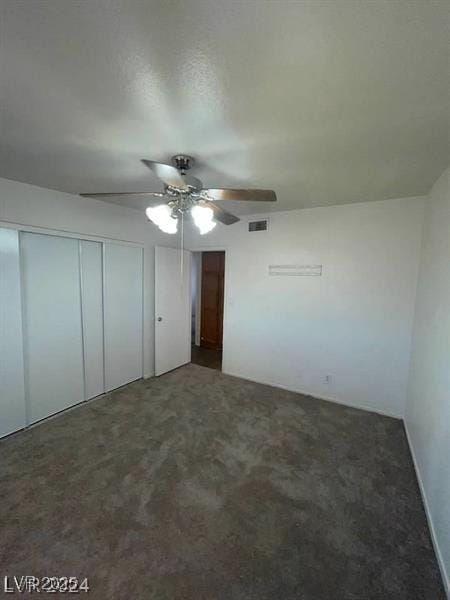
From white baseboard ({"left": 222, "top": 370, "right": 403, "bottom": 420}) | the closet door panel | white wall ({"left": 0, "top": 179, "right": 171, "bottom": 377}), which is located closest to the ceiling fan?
white wall ({"left": 0, "top": 179, "right": 171, "bottom": 377})

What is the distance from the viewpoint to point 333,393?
3109mm

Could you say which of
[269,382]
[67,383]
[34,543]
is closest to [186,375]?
[269,382]

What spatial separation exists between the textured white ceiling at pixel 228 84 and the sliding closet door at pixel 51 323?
0.86 metres

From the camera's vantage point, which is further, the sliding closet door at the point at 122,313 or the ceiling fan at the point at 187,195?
the sliding closet door at the point at 122,313

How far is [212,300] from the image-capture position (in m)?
5.09

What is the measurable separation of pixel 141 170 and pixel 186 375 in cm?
279

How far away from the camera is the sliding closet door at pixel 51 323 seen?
97.3 inches

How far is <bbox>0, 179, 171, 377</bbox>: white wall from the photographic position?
2322 millimetres

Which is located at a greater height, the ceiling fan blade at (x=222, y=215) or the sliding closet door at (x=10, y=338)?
the ceiling fan blade at (x=222, y=215)

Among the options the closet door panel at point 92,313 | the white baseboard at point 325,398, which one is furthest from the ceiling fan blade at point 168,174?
the white baseboard at point 325,398

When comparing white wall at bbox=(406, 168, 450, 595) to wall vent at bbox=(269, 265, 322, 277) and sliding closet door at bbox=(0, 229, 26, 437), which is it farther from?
sliding closet door at bbox=(0, 229, 26, 437)

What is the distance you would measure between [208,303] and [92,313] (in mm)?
2489

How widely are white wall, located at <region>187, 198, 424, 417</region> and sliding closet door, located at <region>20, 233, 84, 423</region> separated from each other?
6.36 ft

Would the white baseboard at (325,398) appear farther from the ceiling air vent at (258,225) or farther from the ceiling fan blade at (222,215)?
the ceiling fan blade at (222,215)
